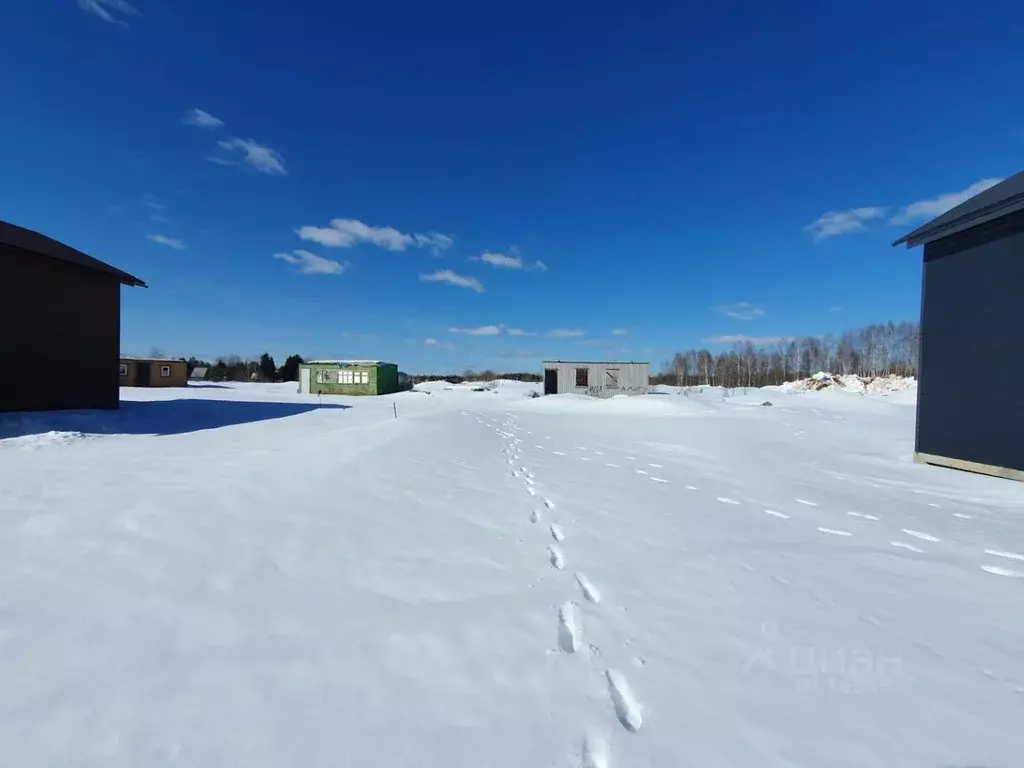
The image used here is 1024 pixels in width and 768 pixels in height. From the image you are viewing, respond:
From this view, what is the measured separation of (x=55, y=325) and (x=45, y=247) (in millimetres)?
2009

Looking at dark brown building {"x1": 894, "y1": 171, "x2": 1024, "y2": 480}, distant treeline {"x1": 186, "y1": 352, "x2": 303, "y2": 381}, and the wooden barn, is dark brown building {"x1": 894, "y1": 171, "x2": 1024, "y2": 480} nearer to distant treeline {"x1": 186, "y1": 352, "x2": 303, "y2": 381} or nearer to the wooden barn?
the wooden barn

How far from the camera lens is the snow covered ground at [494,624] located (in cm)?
192

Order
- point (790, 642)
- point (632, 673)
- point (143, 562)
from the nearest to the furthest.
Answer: point (632, 673) → point (790, 642) → point (143, 562)

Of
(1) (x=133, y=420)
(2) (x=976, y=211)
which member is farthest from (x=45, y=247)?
(2) (x=976, y=211)

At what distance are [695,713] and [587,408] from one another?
900 inches

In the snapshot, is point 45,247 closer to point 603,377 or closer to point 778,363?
point 603,377

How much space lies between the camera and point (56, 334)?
1290cm

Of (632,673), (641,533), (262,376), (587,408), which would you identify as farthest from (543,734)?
(262,376)

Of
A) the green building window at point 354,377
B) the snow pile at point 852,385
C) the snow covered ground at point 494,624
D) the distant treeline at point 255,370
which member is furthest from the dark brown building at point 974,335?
the distant treeline at point 255,370

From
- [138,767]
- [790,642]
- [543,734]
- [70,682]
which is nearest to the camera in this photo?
[138,767]

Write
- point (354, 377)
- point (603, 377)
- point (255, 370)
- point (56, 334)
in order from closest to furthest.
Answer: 1. point (56, 334)
2. point (603, 377)
3. point (354, 377)
4. point (255, 370)

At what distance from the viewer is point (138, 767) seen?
1730 millimetres

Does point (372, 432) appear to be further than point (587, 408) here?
No

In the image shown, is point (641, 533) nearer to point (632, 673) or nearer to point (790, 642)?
point (790, 642)
